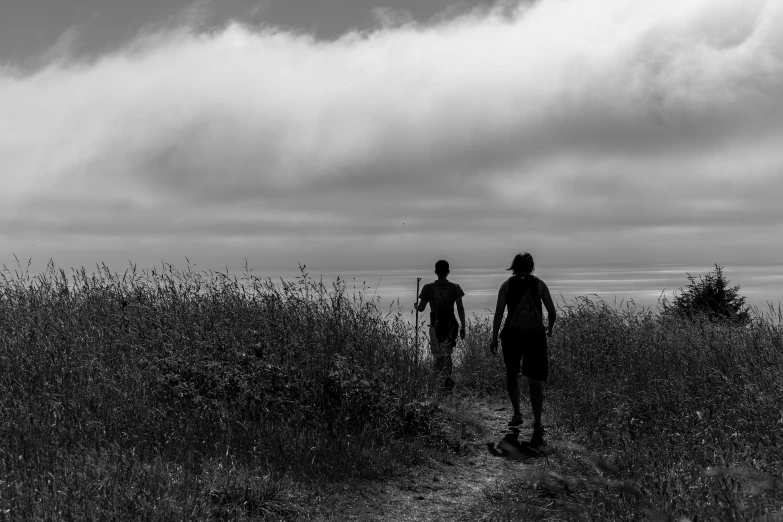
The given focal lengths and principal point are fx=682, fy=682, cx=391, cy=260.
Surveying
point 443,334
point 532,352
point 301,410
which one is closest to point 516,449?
point 532,352

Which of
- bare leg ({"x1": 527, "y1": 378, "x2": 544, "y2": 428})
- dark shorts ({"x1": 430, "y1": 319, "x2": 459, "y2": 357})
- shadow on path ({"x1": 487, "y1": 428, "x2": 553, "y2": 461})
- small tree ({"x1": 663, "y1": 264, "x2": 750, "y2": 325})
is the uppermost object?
small tree ({"x1": 663, "y1": 264, "x2": 750, "y2": 325})

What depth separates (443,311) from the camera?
1172cm

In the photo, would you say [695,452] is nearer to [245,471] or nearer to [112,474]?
[245,471]

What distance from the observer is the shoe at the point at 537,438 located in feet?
27.6

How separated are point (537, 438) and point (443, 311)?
363 centimetres

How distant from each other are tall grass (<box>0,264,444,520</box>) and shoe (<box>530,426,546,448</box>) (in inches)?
53.3

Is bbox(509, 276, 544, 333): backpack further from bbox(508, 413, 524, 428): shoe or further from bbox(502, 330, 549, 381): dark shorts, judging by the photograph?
bbox(508, 413, 524, 428): shoe

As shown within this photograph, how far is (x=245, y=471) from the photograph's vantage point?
580 cm

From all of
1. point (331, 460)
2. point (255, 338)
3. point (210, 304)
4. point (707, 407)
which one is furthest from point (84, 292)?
point (707, 407)

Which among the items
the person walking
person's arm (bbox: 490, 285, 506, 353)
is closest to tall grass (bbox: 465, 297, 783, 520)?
the person walking

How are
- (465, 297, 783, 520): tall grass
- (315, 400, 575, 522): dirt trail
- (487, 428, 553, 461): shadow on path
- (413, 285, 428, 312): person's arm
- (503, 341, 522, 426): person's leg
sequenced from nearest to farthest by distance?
(465, 297, 783, 520): tall grass → (315, 400, 575, 522): dirt trail → (487, 428, 553, 461): shadow on path → (503, 341, 522, 426): person's leg → (413, 285, 428, 312): person's arm

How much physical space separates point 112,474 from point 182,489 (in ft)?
1.73

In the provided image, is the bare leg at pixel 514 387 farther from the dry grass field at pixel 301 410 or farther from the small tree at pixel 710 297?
the small tree at pixel 710 297

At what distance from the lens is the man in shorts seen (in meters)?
11.5
